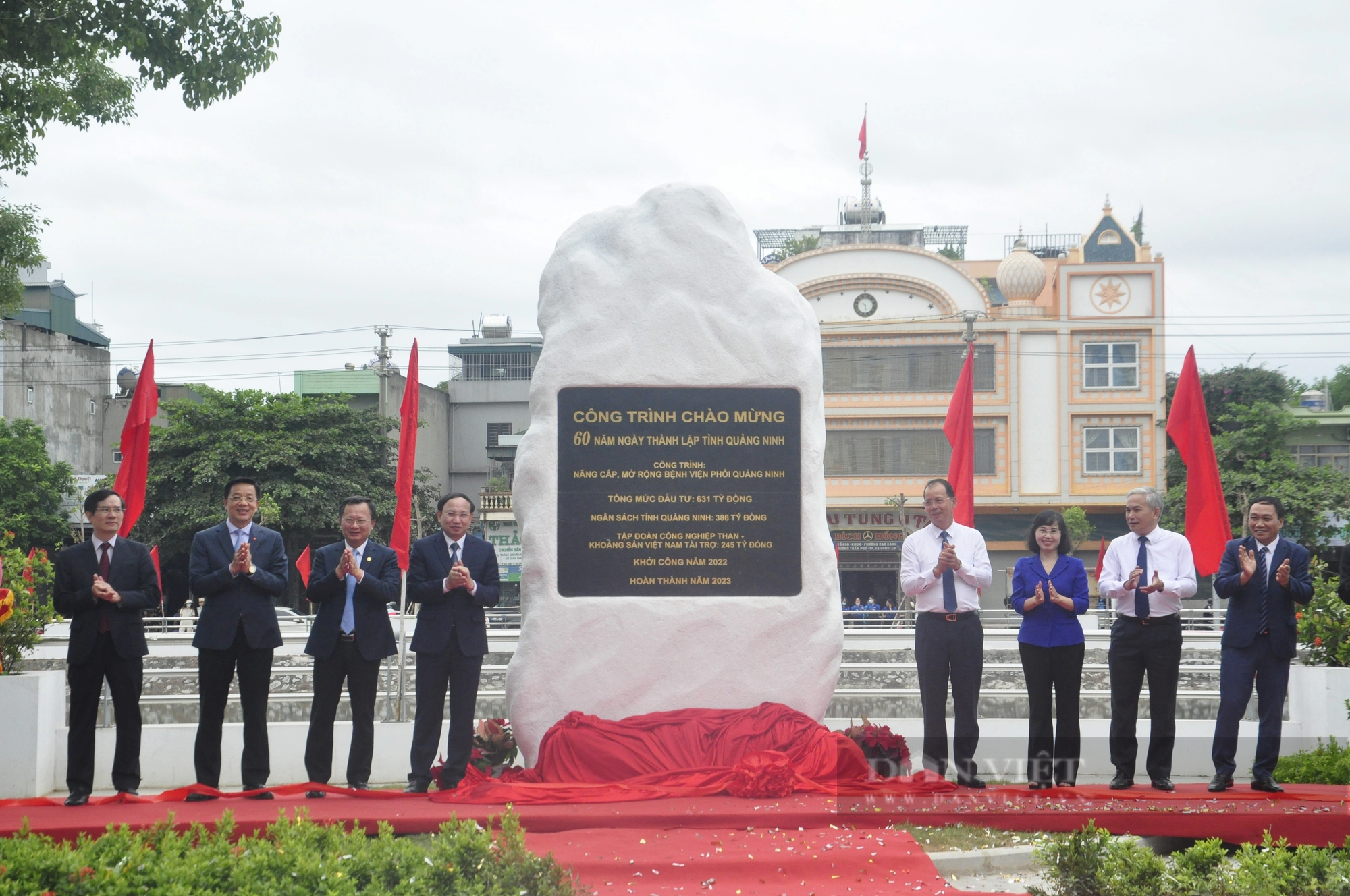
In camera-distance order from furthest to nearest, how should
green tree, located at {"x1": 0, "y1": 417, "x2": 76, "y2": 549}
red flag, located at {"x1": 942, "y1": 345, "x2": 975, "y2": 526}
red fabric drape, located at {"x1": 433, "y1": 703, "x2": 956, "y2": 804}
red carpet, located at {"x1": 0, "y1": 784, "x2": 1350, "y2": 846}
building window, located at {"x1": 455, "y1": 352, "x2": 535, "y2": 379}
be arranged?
building window, located at {"x1": 455, "y1": 352, "x2": 535, "y2": 379}, green tree, located at {"x1": 0, "y1": 417, "x2": 76, "y2": 549}, red flag, located at {"x1": 942, "y1": 345, "x2": 975, "y2": 526}, red fabric drape, located at {"x1": 433, "y1": 703, "x2": 956, "y2": 804}, red carpet, located at {"x1": 0, "y1": 784, "x2": 1350, "y2": 846}

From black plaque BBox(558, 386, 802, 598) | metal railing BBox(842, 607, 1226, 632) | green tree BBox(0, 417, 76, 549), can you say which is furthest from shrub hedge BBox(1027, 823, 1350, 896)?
green tree BBox(0, 417, 76, 549)

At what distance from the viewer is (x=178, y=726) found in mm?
8461

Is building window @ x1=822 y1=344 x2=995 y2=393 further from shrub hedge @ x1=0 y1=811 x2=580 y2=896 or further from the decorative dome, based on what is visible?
shrub hedge @ x1=0 y1=811 x2=580 y2=896

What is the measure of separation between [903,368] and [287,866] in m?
25.5

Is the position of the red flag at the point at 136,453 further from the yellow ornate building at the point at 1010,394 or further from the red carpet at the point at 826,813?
A: the yellow ornate building at the point at 1010,394

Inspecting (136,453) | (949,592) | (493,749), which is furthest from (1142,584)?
(136,453)

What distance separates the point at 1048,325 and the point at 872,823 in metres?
24.4

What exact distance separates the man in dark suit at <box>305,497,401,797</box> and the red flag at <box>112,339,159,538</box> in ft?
14.3

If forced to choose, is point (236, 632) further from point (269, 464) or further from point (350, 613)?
point (269, 464)

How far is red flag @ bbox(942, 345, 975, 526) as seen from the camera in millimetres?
12086

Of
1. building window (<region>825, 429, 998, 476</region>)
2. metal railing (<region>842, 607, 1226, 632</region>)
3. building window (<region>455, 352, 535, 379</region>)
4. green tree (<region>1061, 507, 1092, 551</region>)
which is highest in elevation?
building window (<region>455, 352, 535, 379</region>)

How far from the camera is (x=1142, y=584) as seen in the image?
609 centimetres

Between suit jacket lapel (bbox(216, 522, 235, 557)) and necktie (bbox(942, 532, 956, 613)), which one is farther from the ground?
suit jacket lapel (bbox(216, 522, 235, 557))

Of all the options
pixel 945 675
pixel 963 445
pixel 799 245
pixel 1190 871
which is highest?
pixel 799 245
